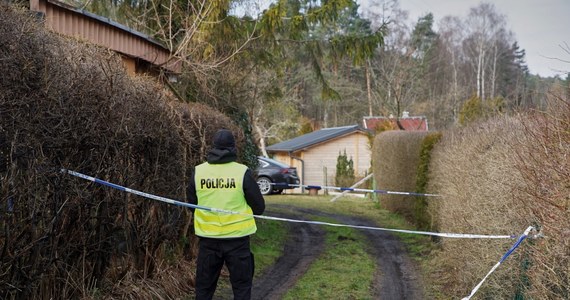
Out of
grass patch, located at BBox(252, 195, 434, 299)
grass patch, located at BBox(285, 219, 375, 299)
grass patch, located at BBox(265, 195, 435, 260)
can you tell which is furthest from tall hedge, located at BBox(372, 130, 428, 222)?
grass patch, located at BBox(285, 219, 375, 299)

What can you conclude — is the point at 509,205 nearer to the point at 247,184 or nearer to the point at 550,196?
the point at 550,196

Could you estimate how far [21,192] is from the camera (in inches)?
181

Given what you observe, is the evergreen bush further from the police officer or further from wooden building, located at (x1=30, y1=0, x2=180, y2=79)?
the police officer

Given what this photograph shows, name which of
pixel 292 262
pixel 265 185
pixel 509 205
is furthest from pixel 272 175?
pixel 509 205

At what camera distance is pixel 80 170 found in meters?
5.42

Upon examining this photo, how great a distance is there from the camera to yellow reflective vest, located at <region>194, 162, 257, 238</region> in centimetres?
584

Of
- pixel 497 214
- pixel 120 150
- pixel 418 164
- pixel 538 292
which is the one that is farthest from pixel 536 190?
pixel 418 164

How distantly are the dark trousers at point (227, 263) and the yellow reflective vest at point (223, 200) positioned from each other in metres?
0.09

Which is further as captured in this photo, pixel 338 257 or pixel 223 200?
pixel 338 257

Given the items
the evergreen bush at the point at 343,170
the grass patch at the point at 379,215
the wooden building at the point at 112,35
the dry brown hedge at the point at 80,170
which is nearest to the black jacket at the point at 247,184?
the dry brown hedge at the point at 80,170

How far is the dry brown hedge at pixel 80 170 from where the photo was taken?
15.0 feet

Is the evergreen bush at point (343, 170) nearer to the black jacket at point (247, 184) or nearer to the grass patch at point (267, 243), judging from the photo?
the grass patch at point (267, 243)

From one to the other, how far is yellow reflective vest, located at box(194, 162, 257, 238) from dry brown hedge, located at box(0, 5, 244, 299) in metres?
0.90

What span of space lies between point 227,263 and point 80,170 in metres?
1.61
